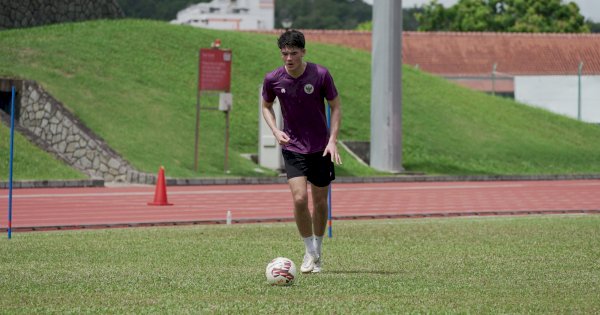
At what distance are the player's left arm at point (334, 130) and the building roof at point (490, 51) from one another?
72805 mm

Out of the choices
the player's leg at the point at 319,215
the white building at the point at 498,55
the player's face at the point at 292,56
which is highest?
the white building at the point at 498,55

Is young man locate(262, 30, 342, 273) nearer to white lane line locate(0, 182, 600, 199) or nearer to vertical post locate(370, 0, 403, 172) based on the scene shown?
white lane line locate(0, 182, 600, 199)

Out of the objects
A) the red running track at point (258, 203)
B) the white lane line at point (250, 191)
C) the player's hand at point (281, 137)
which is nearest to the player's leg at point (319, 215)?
the player's hand at point (281, 137)

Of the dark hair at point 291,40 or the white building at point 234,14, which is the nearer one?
the dark hair at point 291,40

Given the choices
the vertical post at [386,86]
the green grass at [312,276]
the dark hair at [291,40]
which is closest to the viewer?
the green grass at [312,276]

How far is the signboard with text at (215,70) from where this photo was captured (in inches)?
1486

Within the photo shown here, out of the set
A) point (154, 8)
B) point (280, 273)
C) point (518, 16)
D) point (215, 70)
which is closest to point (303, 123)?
point (280, 273)

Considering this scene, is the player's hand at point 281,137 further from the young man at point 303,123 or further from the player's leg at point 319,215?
the player's leg at point 319,215

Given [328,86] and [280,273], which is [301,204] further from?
[280,273]

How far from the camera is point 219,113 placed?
45000mm

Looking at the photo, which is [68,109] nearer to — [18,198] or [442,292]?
[18,198]

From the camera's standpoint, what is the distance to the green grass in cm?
957

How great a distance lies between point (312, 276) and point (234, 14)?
160597 millimetres

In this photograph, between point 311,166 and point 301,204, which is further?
point 301,204
